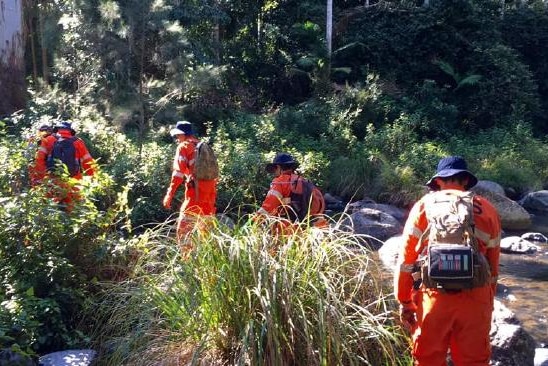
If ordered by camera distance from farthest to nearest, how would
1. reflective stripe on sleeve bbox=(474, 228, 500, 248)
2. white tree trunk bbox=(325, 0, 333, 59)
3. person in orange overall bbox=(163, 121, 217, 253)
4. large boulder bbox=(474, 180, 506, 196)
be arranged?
white tree trunk bbox=(325, 0, 333, 59)
large boulder bbox=(474, 180, 506, 196)
person in orange overall bbox=(163, 121, 217, 253)
reflective stripe on sleeve bbox=(474, 228, 500, 248)

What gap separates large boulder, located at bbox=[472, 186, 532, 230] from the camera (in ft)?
44.9

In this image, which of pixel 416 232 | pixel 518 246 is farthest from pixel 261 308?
pixel 518 246

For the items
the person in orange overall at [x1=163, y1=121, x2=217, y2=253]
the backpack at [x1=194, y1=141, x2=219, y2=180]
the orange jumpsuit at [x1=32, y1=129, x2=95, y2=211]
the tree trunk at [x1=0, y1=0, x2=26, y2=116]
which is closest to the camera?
the orange jumpsuit at [x1=32, y1=129, x2=95, y2=211]

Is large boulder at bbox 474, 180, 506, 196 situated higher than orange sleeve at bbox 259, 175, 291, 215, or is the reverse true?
orange sleeve at bbox 259, 175, 291, 215

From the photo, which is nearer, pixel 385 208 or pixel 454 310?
pixel 454 310

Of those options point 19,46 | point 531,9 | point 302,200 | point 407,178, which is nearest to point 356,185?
point 407,178

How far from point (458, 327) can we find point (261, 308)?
1.16m

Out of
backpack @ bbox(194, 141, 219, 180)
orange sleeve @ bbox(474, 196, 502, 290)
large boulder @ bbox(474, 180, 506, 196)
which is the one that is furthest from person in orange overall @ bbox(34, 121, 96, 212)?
large boulder @ bbox(474, 180, 506, 196)

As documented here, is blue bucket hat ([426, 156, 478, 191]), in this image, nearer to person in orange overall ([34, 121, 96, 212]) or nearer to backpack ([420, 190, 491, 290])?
backpack ([420, 190, 491, 290])

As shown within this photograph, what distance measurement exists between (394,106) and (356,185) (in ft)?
21.0

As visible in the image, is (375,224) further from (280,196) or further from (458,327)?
(458,327)

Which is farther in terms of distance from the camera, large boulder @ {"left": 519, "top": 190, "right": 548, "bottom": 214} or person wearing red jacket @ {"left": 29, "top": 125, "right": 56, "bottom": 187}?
large boulder @ {"left": 519, "top": 190, "right": 548, "bottom": 214}

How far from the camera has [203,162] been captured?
7.29m

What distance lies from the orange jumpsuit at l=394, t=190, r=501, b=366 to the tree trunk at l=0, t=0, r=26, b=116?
12.4 meters
